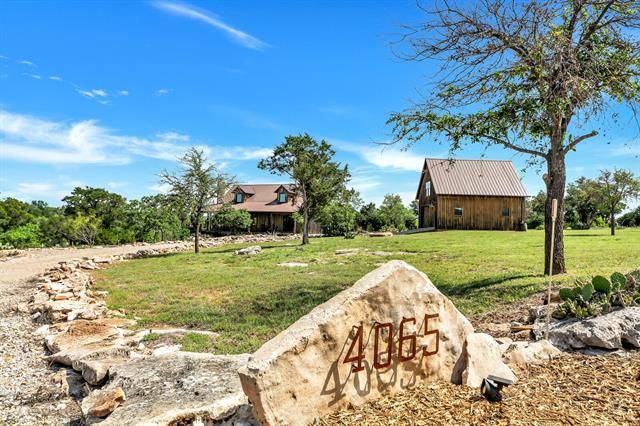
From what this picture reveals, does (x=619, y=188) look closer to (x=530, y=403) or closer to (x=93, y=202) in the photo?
(x=530, y=403)

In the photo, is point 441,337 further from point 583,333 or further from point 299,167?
point 299,167

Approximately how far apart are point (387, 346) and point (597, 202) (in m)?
43.3

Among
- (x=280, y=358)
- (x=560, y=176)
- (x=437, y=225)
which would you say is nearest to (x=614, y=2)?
(x=560, y=176)

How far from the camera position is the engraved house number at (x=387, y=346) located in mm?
3318

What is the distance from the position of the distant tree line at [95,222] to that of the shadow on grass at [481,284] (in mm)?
18533

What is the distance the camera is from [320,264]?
51.0 ft

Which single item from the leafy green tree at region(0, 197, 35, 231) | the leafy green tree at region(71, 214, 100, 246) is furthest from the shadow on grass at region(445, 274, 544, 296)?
the leafy green tree at region(0, 197, 35, 231)

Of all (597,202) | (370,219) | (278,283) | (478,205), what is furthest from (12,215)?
(597,202)

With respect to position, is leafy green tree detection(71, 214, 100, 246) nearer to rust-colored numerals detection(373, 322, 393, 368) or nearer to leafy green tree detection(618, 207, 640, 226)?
rust-colored numerals detection(373, 322, 393, 368)

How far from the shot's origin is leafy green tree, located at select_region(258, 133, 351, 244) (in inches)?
1068

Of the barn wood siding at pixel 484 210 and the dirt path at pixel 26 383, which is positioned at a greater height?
the barn wood siding at pixel 484 210

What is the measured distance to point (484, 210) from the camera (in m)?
36.7

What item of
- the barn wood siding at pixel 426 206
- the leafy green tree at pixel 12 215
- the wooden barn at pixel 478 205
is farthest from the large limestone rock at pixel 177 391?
the leafy green tree at pixel 12 215

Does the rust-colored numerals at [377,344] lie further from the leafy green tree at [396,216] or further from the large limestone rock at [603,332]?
the leafy green tree at [396,216]
